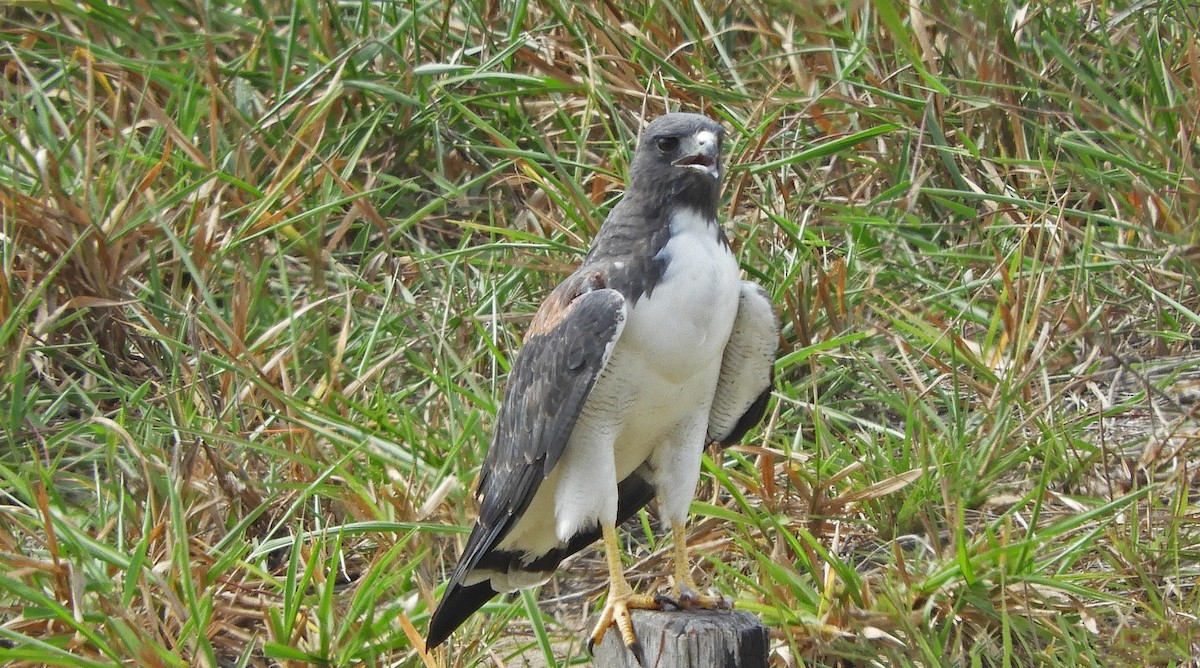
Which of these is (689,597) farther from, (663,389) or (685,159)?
(685,159)

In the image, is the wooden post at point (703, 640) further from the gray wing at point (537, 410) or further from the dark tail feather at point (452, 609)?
the dark tail feather at point (452, 609)

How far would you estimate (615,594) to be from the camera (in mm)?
2639

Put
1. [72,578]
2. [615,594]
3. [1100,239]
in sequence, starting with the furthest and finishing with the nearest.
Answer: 1. [1100,239]
2. [72,578]
3. [615,594]

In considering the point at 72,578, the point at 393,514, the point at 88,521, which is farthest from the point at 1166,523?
the point at 88,521

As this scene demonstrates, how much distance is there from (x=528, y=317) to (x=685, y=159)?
1.76 m

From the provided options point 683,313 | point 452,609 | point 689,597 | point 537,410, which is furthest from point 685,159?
point 452,609

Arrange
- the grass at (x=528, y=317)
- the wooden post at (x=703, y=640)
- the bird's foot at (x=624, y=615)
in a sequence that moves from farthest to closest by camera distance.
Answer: the grass at (x=528, y=317)
the bird's foot at (x=624, y=615)
the wooden post at (x=703, y=640)

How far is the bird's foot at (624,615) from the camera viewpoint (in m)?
2.57

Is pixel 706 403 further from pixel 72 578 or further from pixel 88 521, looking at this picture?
pixel 88 521

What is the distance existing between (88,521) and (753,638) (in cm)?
246

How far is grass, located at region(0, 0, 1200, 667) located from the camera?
3225mm

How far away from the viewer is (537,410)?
9.20 ft

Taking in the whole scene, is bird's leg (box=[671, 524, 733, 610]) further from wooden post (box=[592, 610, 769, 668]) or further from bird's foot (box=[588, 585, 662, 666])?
wooden post (box=[592, 610, 769, 668])

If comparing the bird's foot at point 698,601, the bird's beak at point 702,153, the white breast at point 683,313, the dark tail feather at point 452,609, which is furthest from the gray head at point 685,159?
the dark tail feather at point 452,609
